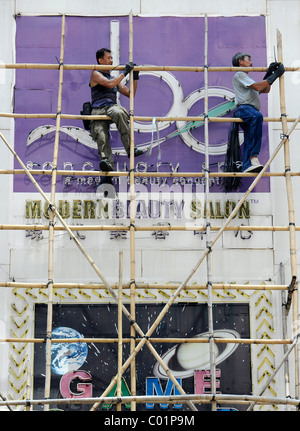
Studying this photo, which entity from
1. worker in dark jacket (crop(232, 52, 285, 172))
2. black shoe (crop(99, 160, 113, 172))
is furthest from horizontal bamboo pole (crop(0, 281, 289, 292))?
worker in dark jacket (crop(232, 52, 285, 172))

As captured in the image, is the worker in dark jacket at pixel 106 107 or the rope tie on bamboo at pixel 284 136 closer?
the rope tie on bamboo at pixel 284 136

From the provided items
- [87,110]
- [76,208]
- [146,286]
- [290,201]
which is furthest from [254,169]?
[76,208]

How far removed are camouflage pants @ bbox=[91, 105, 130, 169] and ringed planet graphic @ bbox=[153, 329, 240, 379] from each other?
2.46 m

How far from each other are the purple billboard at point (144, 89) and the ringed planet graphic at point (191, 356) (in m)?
2.08

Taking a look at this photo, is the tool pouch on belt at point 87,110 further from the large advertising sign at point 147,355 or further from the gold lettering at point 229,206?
the large advertising sign at point 147,355

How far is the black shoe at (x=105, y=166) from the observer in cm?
1302

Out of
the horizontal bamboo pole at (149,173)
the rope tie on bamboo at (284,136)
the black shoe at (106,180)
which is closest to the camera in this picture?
the horizontal bamboo pole at (149,173)

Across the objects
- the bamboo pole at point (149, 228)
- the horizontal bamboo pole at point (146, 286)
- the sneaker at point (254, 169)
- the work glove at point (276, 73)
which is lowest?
the horizontal bamboo pole at point (146, 286)

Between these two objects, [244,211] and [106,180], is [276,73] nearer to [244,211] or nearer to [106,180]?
[244,211]

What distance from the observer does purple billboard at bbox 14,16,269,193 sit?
45.9 feet

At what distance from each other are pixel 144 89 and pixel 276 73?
76.9 inches

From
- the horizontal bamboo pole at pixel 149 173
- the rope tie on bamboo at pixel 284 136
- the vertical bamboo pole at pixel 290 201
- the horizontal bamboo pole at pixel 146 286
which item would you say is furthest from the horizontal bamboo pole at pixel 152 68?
the horizontal bamboo pole at pixel 146 286

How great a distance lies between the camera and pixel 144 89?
14250 mm

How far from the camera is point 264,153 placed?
46.1 feet
